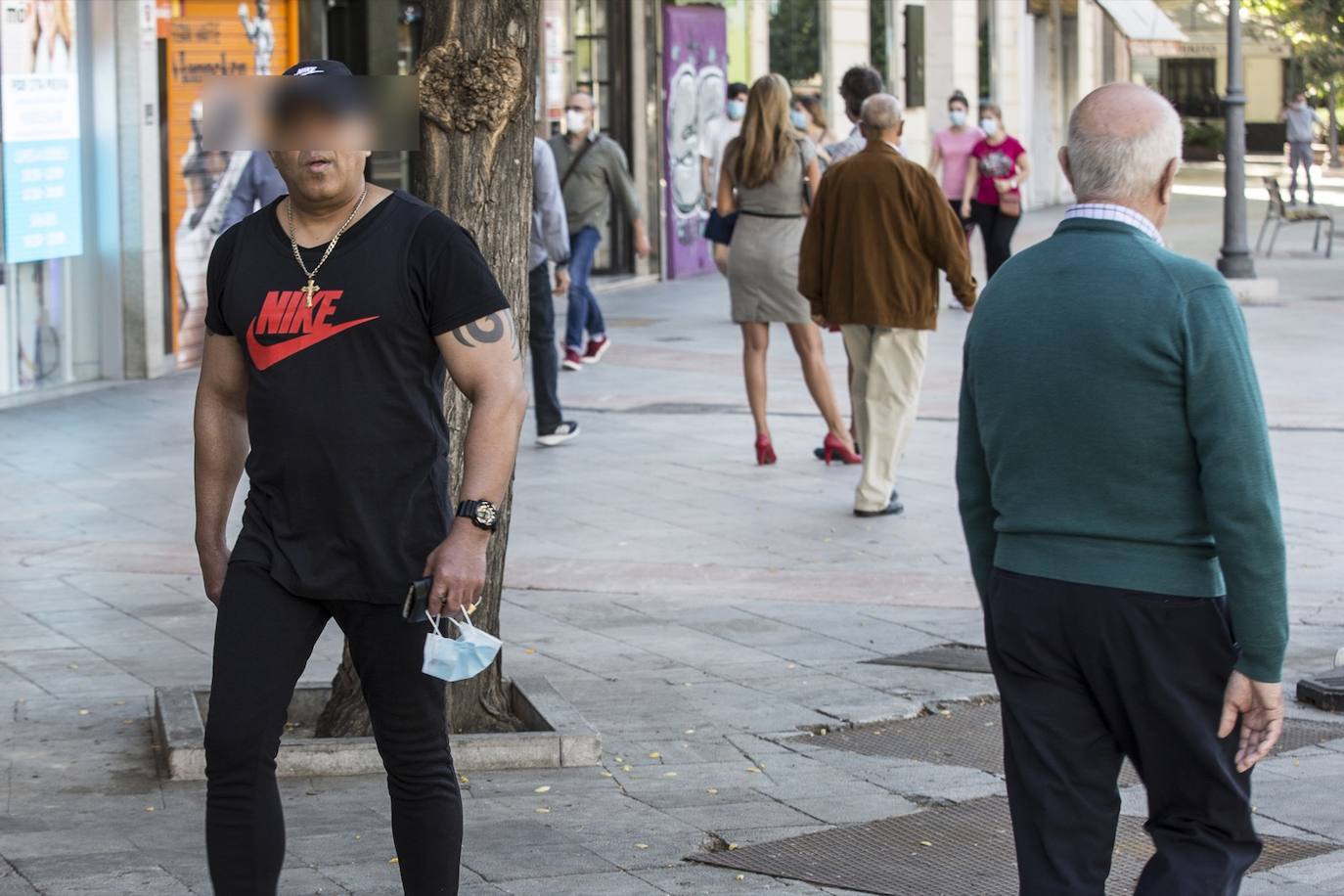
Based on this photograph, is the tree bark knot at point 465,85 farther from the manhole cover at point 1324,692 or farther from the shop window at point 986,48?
the shop window at point 986,48

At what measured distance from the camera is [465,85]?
547cm

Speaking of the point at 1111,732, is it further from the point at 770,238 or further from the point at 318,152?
the point at 770,238

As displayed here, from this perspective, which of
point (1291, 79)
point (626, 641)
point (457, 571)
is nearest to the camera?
point (457, 571)

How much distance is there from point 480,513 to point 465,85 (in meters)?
1.95

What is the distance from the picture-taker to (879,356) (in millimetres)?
9344

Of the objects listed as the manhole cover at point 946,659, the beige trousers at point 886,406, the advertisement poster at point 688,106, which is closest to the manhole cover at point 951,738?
the manhole cover at point 946,659

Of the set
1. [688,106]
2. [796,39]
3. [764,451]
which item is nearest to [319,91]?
[764,451]

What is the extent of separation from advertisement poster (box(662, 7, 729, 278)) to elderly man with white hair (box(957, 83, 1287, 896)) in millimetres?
18676

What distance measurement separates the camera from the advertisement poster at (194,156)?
14.4 metres

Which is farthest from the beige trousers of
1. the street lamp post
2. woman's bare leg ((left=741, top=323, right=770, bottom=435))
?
the street lamp post

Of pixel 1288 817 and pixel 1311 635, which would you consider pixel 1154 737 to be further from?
pixel 1311 635

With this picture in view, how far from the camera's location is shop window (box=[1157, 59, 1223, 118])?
65.0 meters

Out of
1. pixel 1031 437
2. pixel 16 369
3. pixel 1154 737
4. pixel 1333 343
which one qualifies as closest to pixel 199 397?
pixel 1031 437

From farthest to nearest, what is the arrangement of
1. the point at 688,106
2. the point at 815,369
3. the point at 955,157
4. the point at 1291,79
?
the point at 1291,79 → the point at 688,106 → the point at 955,157 → the point at 815,369
